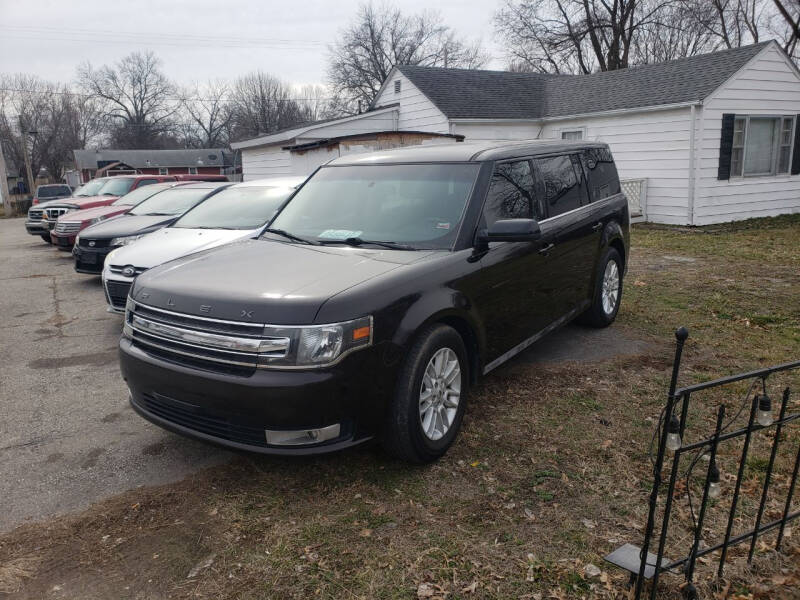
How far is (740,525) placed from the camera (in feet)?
9.80

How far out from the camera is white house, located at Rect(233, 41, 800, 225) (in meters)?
13.8

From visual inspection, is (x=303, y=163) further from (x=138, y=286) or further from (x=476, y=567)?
(x=476, y=567)

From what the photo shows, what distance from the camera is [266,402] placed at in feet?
9.66

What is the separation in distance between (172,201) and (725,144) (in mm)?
12028

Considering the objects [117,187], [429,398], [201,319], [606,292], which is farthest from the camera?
[117,187]

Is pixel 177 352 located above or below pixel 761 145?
below

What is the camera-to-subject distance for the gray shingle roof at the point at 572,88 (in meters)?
14.2

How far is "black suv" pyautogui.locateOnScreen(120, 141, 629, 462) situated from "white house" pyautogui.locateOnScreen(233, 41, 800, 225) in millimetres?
8574

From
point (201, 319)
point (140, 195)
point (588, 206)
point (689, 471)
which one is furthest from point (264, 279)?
point (140, 195)

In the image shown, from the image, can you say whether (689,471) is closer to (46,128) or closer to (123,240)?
(123,240)

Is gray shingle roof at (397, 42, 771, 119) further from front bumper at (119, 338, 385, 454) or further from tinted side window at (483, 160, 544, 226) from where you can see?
front bumper at (119, 338, 385, 454)

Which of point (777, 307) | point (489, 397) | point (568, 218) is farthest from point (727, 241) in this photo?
point (489, 397)

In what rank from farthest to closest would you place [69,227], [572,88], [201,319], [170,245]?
[572,88] → [69,227] → [170,245] → [201,319]

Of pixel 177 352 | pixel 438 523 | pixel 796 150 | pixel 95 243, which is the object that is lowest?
pixel 438 523
